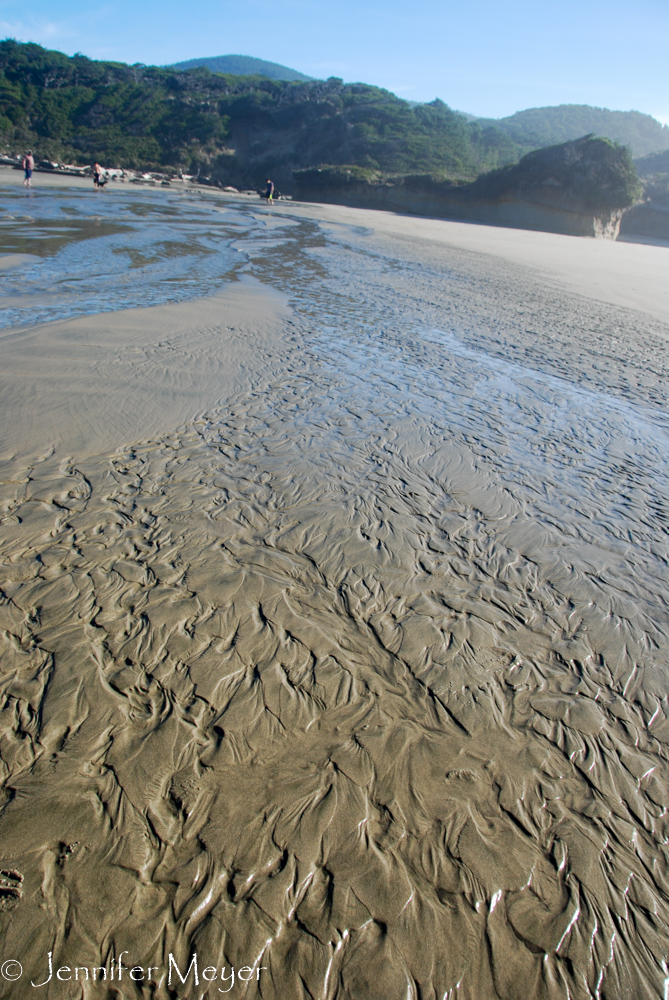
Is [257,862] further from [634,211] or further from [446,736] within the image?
[634,211]

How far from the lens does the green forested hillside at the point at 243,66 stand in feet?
500

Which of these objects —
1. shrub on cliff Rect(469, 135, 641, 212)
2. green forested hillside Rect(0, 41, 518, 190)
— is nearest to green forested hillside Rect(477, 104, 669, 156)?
green forested hillside Rect(0, 41, 518, 190)

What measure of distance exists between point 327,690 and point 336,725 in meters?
0.18

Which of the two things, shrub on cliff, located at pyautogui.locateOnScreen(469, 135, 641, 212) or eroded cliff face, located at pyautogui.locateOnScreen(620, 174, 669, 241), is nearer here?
shrub on cliff, located at pyautogui.locateOnScreen(469, 135, 641, 212)

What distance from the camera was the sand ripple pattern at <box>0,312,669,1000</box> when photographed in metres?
1.55

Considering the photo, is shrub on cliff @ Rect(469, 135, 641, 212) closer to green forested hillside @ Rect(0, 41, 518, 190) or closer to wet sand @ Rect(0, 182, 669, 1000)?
green forested hillside @ Rect(0, 41, 518, 190)

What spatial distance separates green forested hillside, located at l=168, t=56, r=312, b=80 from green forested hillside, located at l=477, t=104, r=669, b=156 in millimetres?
91435

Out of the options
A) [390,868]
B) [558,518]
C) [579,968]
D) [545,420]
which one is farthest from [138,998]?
[545,420]

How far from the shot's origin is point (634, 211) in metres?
37.8

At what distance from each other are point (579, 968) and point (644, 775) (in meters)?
0.84

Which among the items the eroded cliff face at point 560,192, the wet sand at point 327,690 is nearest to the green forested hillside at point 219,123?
the eroded cliff face at point 560,192

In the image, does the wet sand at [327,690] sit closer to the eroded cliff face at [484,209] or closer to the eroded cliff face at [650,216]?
the eroded cliff face at [484,209]

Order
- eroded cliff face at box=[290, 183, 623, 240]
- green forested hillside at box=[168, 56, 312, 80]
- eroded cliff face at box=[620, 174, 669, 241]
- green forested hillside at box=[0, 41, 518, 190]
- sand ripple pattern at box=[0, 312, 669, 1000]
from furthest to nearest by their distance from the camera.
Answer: green forested hillside at box=[168, 56, 312, 80] → green forested hillside at box=[0, 41, 518, 190] → eroded cliff face at box=[620, 174, 669, 241] → eroded cliff face at box=[290, 183, 623, 240] → sand ripple pattern at box=[0, 312, 669, 1000]

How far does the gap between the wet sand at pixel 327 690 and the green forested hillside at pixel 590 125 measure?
3762 inches
